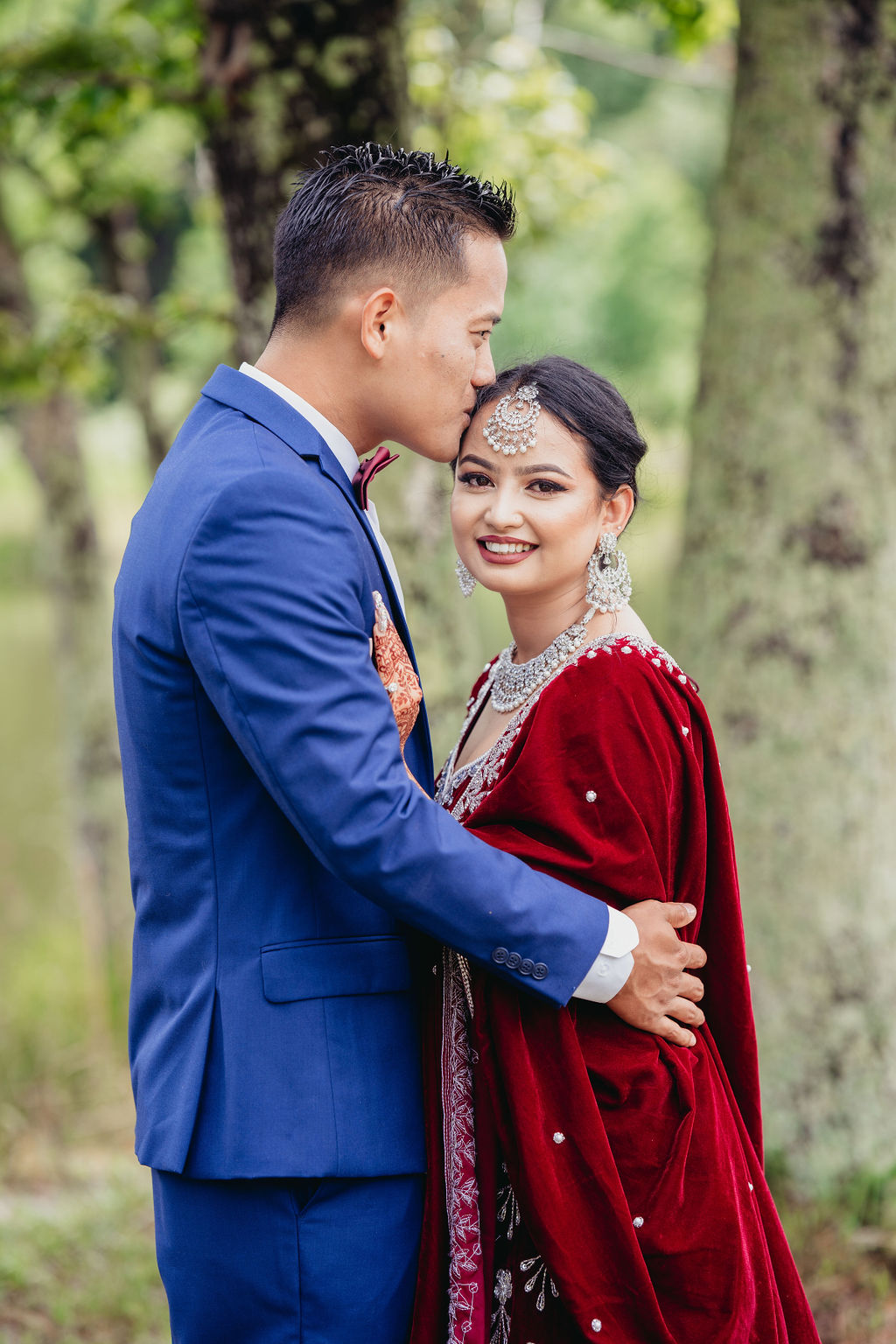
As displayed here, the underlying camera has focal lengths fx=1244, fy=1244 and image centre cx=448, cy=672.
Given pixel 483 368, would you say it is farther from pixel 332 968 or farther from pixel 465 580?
pixel 332 968

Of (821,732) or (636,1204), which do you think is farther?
(821,732)

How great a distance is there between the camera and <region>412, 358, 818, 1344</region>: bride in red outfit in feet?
5.59

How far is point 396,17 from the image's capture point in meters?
3.31

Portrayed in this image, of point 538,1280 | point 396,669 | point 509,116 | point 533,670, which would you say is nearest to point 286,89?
point 533,670

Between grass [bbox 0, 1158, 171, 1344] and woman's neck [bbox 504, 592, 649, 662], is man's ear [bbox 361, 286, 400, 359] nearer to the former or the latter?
woman's neck [bbox 504, 592, 649, 662]

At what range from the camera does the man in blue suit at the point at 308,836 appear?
1.50 m

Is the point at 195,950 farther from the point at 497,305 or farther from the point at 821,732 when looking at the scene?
the point at 821,732

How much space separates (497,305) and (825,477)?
1.98 m

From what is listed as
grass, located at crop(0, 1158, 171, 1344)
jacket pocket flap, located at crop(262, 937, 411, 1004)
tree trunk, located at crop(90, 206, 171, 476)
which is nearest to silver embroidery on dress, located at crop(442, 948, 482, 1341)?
jacket pocket flap, located at crop(262, 937, 411, 1004)

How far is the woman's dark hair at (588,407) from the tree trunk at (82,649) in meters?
4.97

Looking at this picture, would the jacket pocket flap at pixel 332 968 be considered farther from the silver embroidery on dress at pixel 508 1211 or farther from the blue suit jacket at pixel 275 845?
the silver embroidery on dress at pixel 508 1211

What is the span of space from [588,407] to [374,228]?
42cm

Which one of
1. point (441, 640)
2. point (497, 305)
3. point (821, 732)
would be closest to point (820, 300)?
point (821, 732)

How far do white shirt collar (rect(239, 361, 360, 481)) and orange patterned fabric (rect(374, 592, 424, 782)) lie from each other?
0.22 metres
